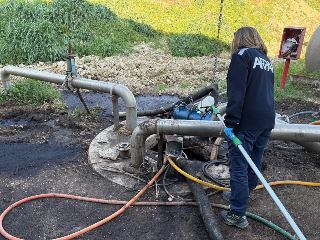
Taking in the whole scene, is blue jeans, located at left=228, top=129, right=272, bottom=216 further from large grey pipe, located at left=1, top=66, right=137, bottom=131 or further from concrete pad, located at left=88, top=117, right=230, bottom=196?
large grey pipe, located at left=1, top=66, right=137, bottom=131

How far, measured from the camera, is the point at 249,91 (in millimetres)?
2600

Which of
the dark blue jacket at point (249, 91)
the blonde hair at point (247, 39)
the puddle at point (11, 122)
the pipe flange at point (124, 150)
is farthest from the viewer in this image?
the puddle at point (11, 122)

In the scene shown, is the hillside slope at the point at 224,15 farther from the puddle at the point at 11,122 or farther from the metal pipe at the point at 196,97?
the puddle at the point at 11,122

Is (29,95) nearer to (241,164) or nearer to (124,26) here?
(241,164)

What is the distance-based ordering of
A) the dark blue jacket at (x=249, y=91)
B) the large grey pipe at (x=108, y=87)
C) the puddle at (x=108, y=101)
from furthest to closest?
1. the puddle at (x=108, y=101)
2. the large grey pipe at (x=108, y=87)
3. the dark blue jacket at (x=249, y=91)

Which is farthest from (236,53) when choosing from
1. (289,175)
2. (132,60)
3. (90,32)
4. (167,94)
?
(90,32)

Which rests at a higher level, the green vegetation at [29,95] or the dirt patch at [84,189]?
the green vegetation at [29,95]

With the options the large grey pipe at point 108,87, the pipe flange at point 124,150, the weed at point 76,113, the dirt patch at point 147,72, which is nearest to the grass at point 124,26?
the dirt patch at point 147,72

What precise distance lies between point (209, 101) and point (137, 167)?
1.82 meters

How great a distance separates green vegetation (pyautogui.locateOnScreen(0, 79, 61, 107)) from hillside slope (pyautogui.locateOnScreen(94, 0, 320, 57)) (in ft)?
29.7

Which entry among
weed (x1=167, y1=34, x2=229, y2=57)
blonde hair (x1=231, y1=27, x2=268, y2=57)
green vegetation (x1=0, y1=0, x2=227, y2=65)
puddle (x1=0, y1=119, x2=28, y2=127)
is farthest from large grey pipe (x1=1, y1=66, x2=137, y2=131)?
weed (x1=167, y1=34, x2=229, y2=57)

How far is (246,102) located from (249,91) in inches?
4.2

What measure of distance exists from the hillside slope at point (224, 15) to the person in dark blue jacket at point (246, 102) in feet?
41.1

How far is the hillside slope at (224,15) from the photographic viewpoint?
589 inches
